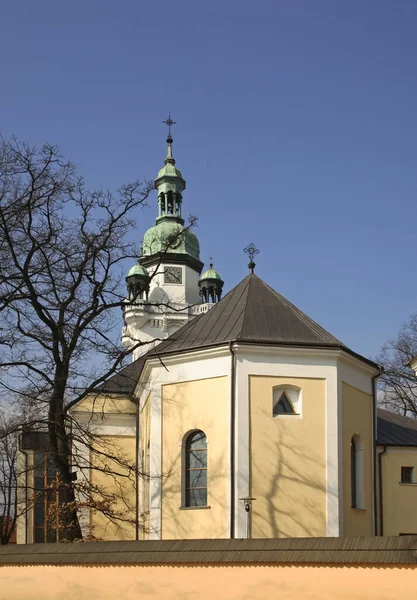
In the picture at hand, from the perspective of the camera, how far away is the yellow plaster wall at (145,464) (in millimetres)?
22897

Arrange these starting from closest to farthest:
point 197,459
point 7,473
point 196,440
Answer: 1. point 197,459
2. point 196,440
3. point 7,473

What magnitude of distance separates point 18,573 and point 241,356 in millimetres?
8416

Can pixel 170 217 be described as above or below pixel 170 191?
below

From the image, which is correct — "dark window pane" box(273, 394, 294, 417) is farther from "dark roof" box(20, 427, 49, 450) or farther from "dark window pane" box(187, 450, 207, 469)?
"dark roof" box(20, 427, 49, 450)

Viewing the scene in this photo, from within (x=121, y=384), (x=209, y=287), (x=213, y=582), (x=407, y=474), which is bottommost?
(x=213, y=582)

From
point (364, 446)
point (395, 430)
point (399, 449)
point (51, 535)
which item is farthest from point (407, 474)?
point (51, 535)

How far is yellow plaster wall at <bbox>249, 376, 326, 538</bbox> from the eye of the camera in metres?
20.0

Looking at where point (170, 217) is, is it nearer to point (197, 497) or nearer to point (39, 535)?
point (39, 535)

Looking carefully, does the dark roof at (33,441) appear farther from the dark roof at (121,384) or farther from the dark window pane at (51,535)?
the dark roof at (121,384)

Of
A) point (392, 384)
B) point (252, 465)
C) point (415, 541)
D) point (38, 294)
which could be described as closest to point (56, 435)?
point (38, 294)

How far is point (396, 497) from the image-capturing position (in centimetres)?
2530

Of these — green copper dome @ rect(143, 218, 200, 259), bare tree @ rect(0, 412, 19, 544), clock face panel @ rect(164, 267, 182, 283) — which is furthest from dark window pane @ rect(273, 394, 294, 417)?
clock face panel @ rect(164, 267, 182, 283)

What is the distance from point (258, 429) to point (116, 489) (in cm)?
849

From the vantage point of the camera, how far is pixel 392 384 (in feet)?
140
